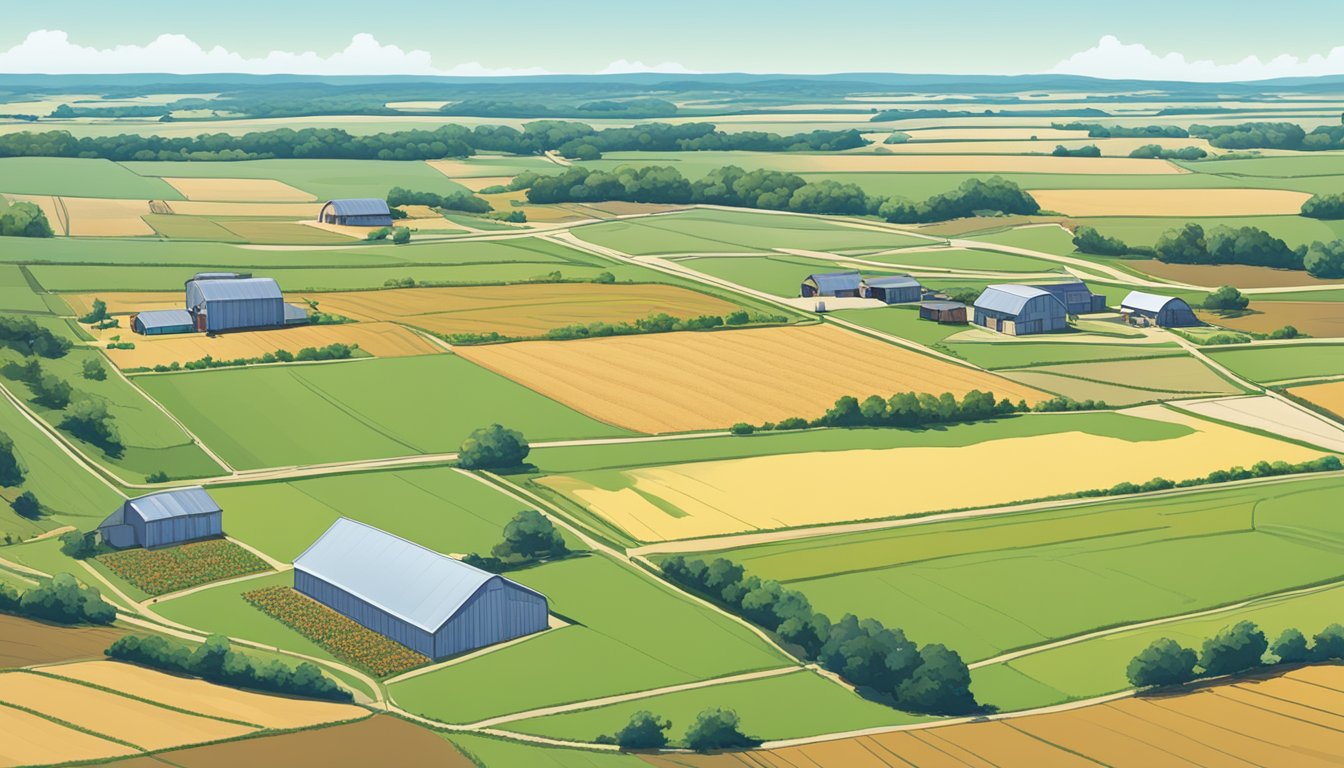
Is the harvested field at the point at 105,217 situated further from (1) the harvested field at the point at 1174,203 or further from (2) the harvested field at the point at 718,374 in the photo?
(1) the harvested field at the point at 1174,203

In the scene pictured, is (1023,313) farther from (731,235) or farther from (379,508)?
(379,508)

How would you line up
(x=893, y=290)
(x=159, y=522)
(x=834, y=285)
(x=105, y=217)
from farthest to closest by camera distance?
(x=105, y=217)
(x=834, y=285)
(x=893, y=290)
(x=159, y=522)

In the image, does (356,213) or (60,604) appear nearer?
(60,604)

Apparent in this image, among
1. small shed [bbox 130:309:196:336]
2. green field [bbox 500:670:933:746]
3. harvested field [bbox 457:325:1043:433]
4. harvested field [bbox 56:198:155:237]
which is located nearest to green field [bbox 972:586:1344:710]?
green field [bbox 500:670:933:746]

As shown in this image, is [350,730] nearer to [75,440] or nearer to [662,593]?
[662,593]

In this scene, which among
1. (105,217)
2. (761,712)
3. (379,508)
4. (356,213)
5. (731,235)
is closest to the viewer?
(761,712)

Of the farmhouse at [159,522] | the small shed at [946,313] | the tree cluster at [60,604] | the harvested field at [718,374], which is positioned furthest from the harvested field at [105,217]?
the tree cluster at [60,604]

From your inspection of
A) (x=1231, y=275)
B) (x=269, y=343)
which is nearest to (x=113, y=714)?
(x=269, y=343)

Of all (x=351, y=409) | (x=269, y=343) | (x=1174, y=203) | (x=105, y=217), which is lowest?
(x=351, y=409)
